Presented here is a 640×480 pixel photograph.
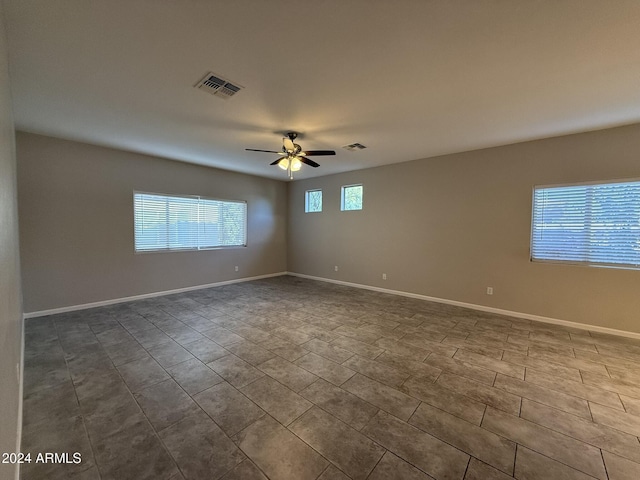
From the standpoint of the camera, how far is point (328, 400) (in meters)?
2.11

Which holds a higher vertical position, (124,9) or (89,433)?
(124,9)

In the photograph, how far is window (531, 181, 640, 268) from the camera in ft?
11.1

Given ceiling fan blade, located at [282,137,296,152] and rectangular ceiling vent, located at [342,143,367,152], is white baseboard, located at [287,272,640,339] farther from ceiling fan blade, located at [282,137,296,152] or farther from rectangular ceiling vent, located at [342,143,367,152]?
ceiling fan blade, located at [282,137,296,152]

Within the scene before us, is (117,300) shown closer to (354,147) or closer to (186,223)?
(186,223)

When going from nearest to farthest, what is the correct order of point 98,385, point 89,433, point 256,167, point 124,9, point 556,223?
point 124,9 → point 89,433 → point 98,385 → point 556,223 → point 256,167

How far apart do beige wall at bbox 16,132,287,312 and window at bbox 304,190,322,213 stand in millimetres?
2286

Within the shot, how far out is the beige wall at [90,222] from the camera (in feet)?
12.5

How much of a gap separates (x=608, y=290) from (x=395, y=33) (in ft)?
14.5

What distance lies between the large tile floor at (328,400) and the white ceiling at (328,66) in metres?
2.80

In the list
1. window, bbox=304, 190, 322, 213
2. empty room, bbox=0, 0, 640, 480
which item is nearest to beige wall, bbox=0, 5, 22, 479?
empty room, bbox=0, 0, 640, 480

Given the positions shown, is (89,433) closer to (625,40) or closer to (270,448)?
(270,448)

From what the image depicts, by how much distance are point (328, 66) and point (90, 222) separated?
468 centimetres

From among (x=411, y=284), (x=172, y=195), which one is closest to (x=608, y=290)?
(x=411, y=284)

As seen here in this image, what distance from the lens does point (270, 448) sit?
5.39ft
